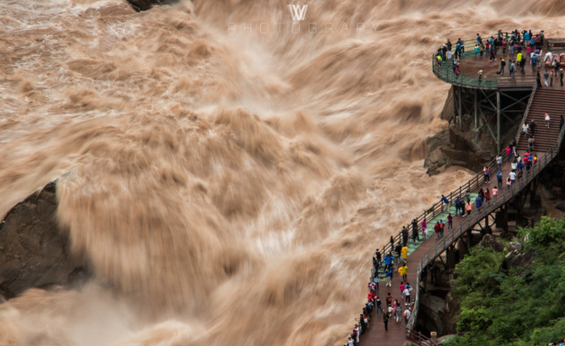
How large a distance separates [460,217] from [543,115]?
326 inches

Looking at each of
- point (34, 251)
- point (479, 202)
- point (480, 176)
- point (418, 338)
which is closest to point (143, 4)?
point (34, 251)

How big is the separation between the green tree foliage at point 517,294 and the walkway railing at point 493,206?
208 cm

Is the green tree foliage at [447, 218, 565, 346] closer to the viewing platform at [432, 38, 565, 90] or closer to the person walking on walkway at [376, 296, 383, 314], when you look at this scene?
the person walking on walkway at [376, 296, 383, 314]

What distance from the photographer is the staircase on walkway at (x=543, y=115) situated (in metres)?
53.6

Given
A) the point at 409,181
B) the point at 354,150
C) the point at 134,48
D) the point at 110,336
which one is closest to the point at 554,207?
the point at 409,181

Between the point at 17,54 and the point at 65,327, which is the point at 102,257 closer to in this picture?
the point at 65,327

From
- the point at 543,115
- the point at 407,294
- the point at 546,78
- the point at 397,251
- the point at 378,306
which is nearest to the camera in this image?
the point at 407,294

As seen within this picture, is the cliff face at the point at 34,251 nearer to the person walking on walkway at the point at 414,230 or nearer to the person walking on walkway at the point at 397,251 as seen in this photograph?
the person walking on walkway at the point at 397,251

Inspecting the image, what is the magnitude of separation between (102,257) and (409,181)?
1742 cm

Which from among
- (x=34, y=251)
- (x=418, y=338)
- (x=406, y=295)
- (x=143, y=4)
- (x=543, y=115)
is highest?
(x=543, y=115)

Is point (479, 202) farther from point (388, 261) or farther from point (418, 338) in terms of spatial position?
point (418, 338)

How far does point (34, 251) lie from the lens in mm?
53594

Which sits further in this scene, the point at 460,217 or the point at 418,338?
the point at 460,217

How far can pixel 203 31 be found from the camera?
79.7 metres
